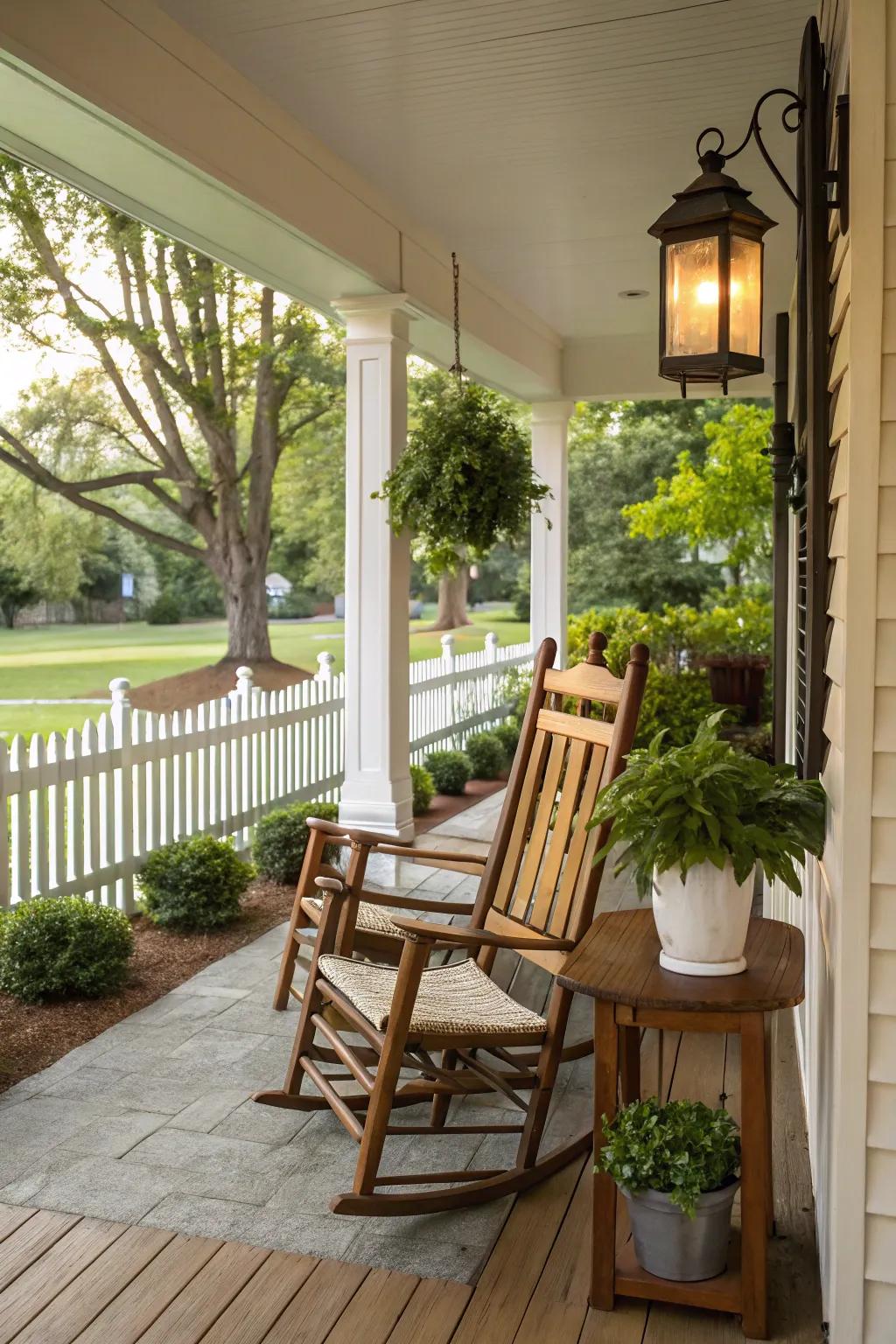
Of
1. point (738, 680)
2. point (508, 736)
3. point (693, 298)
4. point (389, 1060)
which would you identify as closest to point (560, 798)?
point (389, 1060)

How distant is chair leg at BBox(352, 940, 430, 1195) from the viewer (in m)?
2.48

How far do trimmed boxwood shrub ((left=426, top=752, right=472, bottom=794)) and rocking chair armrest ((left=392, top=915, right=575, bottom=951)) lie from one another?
546 cm

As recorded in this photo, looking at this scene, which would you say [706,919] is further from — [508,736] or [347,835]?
[508,736]

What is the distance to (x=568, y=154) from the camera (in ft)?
15.6

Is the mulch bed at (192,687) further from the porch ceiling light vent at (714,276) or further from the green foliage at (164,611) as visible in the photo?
the porch ceiling light vent at (714,276)

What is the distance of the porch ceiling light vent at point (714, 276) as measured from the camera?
2.44 m

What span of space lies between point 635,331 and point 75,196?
564 cm

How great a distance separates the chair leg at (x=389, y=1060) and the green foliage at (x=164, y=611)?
1587 cm

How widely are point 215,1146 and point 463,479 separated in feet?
9.48

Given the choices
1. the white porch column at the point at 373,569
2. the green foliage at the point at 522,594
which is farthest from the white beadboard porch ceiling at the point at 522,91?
the green foliage at the point at 522,594

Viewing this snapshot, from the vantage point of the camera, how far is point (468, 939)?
2.65 meters

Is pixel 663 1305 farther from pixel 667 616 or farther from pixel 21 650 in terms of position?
pixel 21 650

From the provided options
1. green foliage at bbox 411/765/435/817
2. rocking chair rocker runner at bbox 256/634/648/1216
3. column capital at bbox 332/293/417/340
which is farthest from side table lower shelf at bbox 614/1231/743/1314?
green foliage at bbox 411/765/435/817

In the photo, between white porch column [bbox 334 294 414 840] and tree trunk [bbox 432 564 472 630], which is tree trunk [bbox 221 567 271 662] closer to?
tree trunk [bbox 432 564 472 630]
